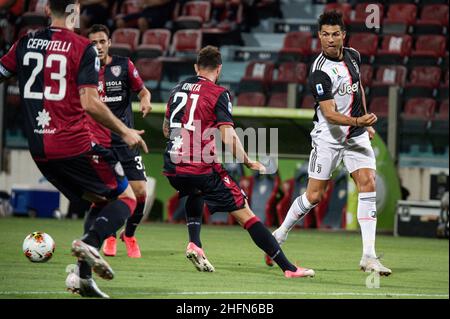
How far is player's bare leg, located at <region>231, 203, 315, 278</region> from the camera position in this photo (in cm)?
844

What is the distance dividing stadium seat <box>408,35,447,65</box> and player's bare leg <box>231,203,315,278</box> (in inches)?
451

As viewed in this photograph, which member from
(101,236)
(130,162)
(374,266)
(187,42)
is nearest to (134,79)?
(130,162)

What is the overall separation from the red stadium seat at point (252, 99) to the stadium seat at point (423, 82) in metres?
2.59

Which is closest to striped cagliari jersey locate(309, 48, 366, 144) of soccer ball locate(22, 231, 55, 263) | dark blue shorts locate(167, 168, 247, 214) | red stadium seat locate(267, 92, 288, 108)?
dark blue shorts locate(167, 168, 247, 214)

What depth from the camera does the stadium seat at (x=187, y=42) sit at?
20.8m

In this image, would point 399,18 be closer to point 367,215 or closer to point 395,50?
point 395,50

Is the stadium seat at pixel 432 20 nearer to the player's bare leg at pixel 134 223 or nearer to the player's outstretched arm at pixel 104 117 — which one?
the player's bare leg at pixel 134 223

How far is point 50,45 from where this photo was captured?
269 inches

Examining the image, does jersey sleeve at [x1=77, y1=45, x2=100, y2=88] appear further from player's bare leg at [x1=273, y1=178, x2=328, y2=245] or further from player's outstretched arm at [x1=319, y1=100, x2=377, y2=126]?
player's bare leg at [x1=273, y1=178, x2=328, y2=245]

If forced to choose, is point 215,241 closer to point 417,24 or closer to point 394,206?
point 394,206

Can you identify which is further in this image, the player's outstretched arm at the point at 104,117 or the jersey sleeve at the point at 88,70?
the jersey sleeve at the point at 88,70

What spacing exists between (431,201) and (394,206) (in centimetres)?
54

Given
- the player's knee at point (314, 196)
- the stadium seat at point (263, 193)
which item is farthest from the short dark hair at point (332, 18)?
the stadium seat at point (263, 193)
